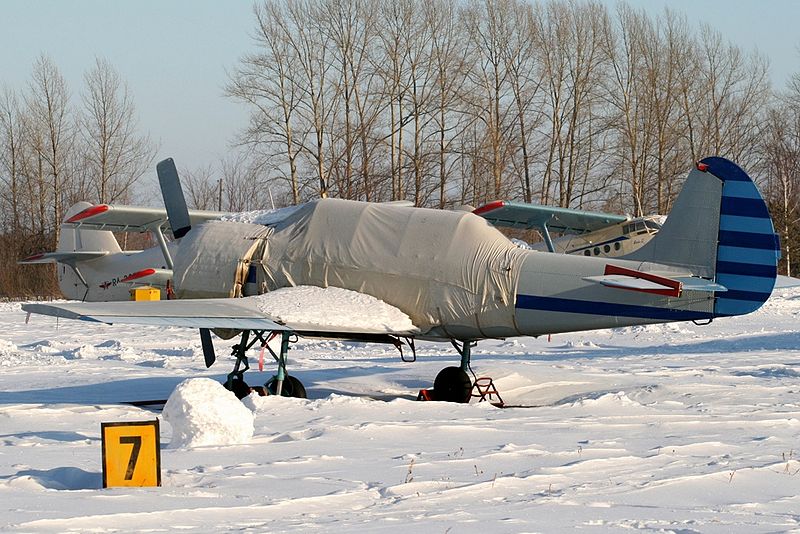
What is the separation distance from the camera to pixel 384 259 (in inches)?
456

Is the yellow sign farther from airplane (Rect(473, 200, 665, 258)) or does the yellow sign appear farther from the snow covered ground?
airplane (Rect(473, 200, 665, 258))

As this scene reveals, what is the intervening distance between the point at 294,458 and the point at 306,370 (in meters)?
7.42

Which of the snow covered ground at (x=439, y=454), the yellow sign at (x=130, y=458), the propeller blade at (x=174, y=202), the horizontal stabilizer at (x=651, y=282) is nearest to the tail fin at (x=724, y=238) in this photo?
the horizontal stabilizer at (x=651, y=282)

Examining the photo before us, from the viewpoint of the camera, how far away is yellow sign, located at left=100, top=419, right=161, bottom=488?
20.8ft

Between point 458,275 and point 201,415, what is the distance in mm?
4140

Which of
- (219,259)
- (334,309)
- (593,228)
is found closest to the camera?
(334,309)

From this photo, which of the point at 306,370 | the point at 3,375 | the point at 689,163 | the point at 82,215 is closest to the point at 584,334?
the point at 306,370

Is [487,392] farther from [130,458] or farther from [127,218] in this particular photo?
[127,218]

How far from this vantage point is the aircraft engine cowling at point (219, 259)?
40.2 feet

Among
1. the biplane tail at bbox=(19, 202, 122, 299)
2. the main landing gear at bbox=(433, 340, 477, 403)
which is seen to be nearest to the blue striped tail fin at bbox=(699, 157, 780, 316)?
the main landing gear at bbox=(433, 340, 477, 403)

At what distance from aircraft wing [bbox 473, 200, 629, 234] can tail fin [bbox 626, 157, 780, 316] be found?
7.34 m

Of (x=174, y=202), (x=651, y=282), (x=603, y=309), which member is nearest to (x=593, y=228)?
(x=174, y=202)

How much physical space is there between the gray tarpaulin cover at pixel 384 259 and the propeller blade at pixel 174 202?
1.57 m

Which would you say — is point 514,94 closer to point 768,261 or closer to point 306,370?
point 306,370
